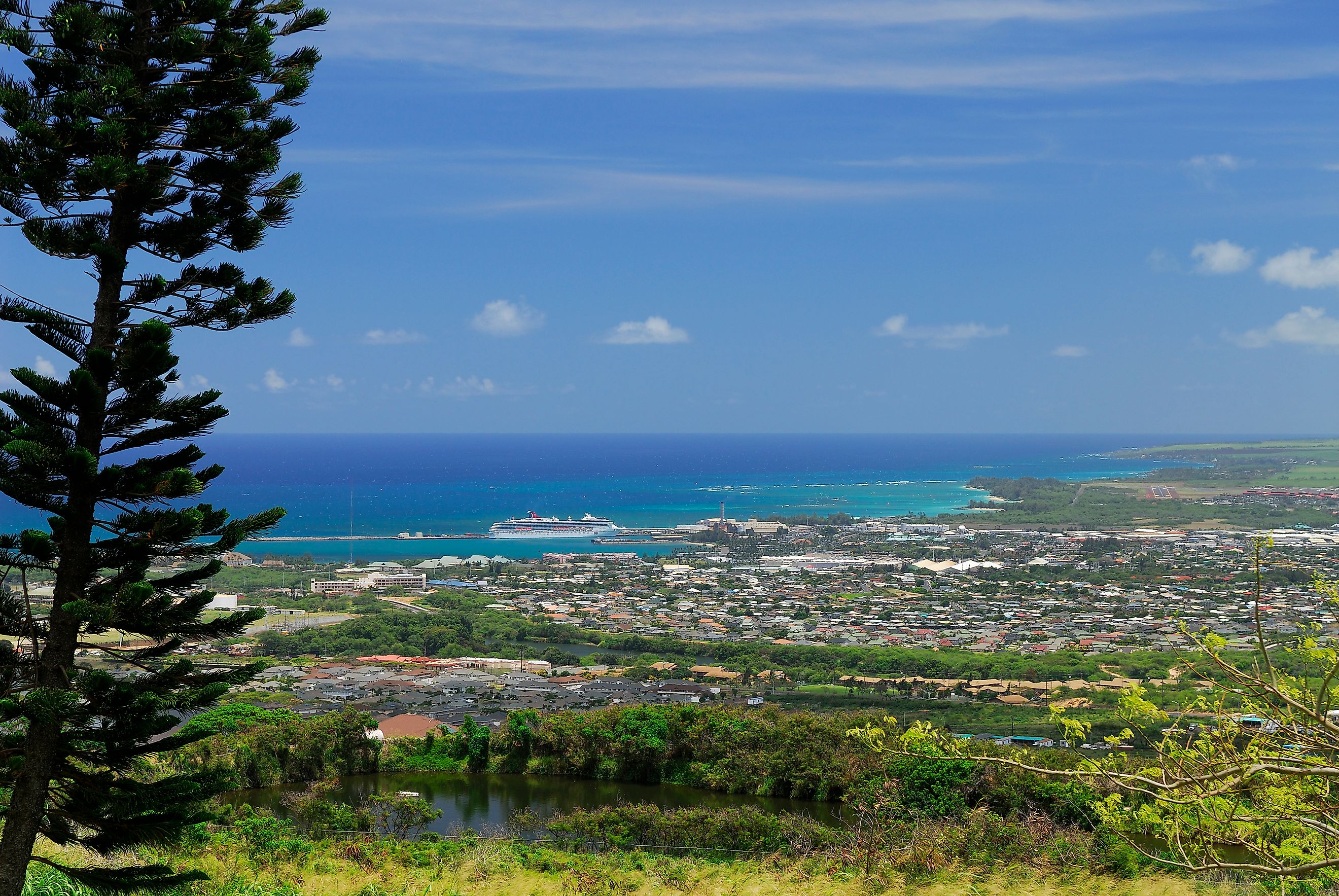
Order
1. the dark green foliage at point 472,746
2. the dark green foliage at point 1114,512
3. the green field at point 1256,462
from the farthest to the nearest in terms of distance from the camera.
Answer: the green field at point 1256,462
the dark green foliage at point 1114,512
the dark green foliage at point 472,746

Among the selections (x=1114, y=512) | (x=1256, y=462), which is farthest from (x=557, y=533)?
(x=1256, y=462)

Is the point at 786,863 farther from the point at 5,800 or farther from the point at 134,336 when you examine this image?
the point at 134,336

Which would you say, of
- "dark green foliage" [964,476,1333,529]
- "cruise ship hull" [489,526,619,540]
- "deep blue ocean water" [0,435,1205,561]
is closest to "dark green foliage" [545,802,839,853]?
"deep blue ocean water" [0,435,1205,561]

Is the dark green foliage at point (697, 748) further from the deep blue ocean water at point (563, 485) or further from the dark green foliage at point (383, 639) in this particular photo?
the deep blue ocean water at point (563, 485)

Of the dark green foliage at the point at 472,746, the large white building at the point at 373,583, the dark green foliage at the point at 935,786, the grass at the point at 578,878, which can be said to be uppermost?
the grass at the point at 578,878

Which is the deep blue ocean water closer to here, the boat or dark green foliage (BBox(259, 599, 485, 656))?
the boat

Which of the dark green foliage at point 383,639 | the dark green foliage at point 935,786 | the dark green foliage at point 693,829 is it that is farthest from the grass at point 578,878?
the dark green foliage at point 383,639

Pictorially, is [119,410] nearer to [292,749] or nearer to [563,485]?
[292,749]
